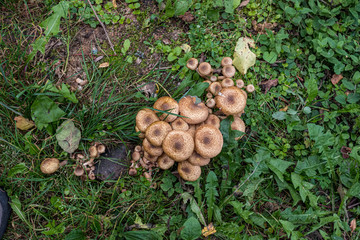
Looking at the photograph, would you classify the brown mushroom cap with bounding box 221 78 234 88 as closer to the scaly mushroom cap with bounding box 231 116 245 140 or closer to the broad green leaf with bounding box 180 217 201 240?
the scaly mushroom cap with bounding box 231 116 245 140

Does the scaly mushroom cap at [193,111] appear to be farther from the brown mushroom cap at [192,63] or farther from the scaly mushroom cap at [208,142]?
the brown mushroom cap at [192,63]

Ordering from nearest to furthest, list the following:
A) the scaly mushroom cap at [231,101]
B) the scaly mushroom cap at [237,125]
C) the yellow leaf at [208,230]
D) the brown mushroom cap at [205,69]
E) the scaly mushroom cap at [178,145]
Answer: the scaly mushroom cap at [178,145] → the yellow leaf at [208,230] → the scaly mushroom cap at [231,101] → the scaly mushroom cap at [237,125] → the brown mushroom cap at [205,69]

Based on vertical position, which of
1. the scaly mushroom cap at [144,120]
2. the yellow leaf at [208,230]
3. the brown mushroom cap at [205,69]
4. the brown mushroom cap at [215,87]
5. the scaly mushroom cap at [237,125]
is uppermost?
the brown mushroom cap at [205,69]

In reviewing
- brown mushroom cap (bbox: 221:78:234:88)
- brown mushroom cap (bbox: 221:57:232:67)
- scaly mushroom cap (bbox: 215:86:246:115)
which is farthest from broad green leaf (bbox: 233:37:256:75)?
scaly mushroom cap (bbox: 215:86:246:115)

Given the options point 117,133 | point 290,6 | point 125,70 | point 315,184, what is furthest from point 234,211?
point 290,6

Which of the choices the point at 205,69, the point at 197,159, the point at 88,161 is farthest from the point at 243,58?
the point at 88,161

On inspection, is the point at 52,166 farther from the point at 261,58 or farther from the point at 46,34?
the point at 261,58

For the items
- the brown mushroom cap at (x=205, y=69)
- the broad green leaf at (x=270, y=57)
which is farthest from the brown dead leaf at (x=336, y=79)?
the brown mushroom cap at (x=205, y=69)
